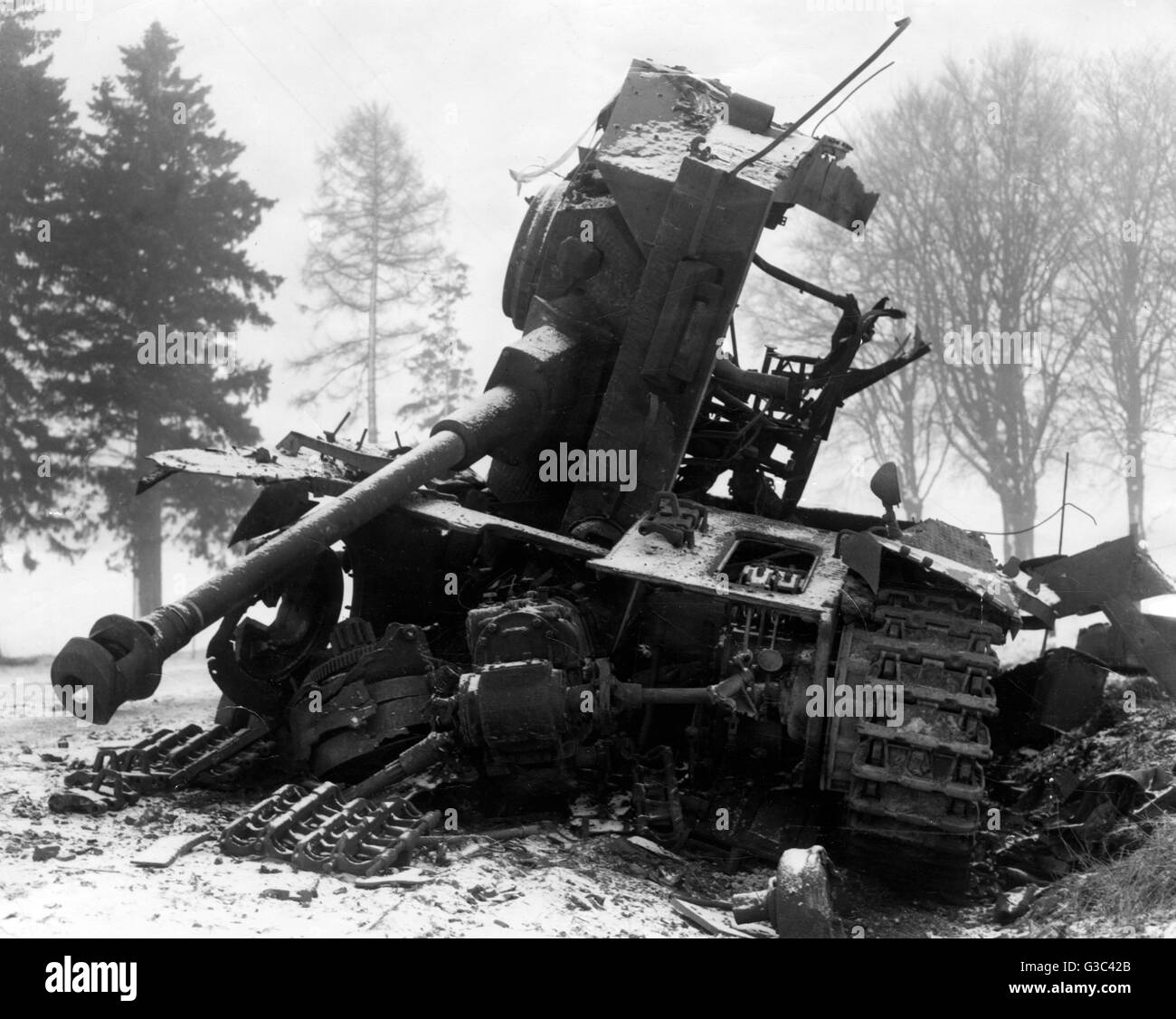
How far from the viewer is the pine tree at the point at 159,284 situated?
57.2 ft

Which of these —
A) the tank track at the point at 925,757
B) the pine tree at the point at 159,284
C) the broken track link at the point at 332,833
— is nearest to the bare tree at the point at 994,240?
the pine tree at the point at 159,284

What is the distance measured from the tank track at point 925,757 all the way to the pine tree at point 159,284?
12.8 m

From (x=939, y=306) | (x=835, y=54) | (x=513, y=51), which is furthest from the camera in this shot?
(x=939, y=306)

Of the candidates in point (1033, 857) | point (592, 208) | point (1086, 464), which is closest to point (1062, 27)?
point (1086, 464)

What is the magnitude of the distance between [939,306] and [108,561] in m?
12.3

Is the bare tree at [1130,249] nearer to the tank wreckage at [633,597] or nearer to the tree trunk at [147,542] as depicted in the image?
the tank wreckage at [633,597]

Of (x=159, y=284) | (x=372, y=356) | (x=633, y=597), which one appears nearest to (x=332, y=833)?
(x=633, y=597)

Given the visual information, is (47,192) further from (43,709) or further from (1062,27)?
(1062,27)

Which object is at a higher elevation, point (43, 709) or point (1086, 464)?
point (1086, 464)

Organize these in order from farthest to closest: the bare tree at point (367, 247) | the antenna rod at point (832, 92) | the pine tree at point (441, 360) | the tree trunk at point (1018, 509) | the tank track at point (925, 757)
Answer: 1. the pine tree at point (441, 360)
2. the bare tree at point (367, 247)
3. the tree trunk at point (1018, 509)
4. the antenna rod at point (832, 92)
5. the tank track at point (925, 757)

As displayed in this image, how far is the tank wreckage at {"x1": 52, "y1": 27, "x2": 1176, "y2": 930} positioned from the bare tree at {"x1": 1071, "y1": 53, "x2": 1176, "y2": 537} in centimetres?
673

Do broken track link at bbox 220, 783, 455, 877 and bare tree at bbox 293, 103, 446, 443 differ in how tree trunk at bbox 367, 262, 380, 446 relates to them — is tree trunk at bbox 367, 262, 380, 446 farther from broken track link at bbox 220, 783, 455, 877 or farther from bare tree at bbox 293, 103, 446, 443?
broken track link at bbox 220, 783, 455, 877

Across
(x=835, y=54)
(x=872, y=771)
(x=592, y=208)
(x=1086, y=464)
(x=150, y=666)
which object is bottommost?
(x=872, y=771)

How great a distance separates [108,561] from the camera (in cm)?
1803
